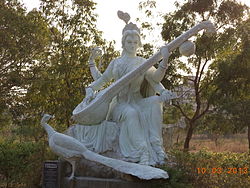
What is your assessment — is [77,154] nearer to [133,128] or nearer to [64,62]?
[133,128]

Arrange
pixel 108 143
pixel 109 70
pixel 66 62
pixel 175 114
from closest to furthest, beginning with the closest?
pixel 108 143, pixel 109 70, pixel 66 62, pixel 175 114

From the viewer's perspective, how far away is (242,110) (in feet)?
38.3

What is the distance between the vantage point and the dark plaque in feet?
19.1

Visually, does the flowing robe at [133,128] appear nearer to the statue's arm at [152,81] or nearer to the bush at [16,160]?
the statue's arm at [152,81]

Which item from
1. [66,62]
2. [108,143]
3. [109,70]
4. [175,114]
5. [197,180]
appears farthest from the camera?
Result: [175,114]

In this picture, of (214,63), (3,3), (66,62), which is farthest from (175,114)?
(3,3)

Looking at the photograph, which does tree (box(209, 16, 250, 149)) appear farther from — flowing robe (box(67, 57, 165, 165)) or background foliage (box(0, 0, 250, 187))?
flowing robe (box(67, 57, 165, 165))

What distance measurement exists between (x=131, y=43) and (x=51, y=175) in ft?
8.68

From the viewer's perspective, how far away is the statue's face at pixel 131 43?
6.68m

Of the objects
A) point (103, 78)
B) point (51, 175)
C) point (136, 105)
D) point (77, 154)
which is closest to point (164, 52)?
point (136, 105)

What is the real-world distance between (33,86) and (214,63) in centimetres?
559

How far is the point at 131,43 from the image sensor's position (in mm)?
6699

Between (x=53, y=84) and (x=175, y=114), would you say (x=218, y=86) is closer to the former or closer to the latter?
(x=175, y=114)

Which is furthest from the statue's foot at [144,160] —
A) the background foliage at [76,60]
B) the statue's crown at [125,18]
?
the background foliage at [76,60]
